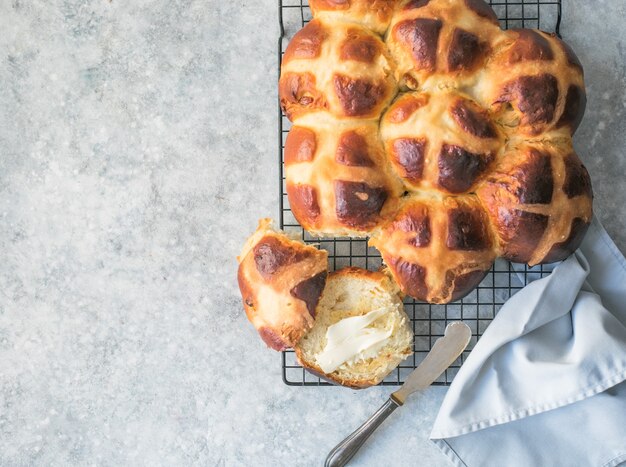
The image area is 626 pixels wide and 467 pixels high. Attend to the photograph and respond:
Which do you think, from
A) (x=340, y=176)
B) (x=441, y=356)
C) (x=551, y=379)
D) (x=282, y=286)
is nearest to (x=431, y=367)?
(x=441, y=356)

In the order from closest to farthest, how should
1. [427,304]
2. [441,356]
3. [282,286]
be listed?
[282,286] < [441,356] < [427,304]

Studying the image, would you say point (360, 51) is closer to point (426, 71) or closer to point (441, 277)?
point (426, 71)

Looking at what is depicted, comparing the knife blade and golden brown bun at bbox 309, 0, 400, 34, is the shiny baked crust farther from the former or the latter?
the knife blade

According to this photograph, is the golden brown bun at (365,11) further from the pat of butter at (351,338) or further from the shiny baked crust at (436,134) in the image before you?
the pat of butter at (351,338)

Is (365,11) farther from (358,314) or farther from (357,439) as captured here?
(357,439)

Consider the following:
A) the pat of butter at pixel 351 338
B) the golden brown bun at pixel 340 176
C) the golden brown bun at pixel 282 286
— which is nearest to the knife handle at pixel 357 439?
the pat of butter at pixel 351 338

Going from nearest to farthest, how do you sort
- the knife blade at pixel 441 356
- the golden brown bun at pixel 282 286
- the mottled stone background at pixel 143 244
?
1. the golden brown bun at pixel 282 286
2. the knife blade at pixel 441 356
3. the mottled stone background at pixel 143 244
